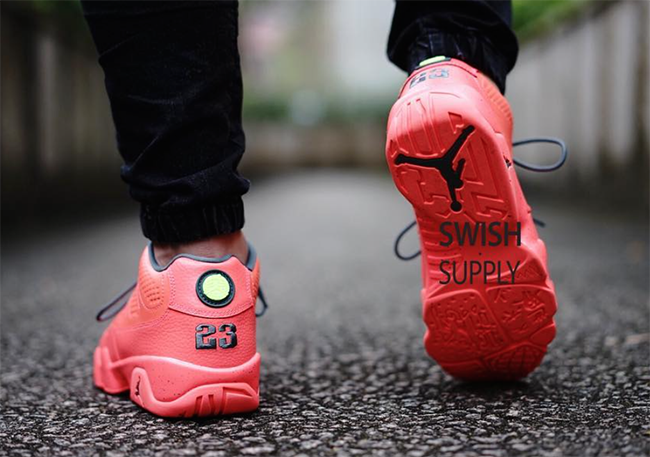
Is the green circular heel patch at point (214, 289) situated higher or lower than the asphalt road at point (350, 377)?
higher

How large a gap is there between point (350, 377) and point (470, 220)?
319 mm

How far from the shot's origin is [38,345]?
55.2 inches

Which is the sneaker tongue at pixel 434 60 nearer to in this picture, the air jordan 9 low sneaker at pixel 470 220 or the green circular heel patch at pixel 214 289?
the air jordan 9 low sneaker at pixel 470 220

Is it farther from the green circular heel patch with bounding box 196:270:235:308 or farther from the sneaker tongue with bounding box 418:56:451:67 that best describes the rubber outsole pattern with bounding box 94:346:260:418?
the sneaker tongue with bounding box 418:56:451:67

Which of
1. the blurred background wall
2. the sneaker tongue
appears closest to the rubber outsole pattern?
the sneaker tongue

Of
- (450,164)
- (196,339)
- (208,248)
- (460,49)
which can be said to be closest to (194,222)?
(208,248)

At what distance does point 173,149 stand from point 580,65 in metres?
3.76

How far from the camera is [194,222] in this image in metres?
0.96

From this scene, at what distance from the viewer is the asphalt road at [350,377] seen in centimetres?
84

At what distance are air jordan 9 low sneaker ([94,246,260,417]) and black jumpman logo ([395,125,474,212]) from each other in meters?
0.25

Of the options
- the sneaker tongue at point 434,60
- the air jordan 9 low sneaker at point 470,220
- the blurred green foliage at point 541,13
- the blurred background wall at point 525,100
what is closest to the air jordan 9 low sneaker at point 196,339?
the air jordan 9 low sneaker at point 470,220

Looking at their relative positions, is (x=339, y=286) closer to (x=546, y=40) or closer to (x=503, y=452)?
(x=503, y=452)

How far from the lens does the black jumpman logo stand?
3.07 ft

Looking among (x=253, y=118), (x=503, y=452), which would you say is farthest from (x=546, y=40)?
(x=253, y=118)
